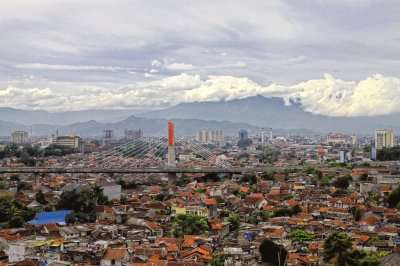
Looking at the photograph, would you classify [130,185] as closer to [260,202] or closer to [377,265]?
[260,202]

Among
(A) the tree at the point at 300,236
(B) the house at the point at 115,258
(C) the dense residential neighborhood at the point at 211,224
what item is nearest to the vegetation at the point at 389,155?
(C) the dense residential neighborhood at the point at 211,224

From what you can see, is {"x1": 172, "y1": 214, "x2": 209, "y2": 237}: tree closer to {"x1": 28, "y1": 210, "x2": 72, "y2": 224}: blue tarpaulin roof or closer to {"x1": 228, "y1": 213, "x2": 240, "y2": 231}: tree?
{"x1": 228, "y1": 213, "x2": 240, "y2": 231}: tree

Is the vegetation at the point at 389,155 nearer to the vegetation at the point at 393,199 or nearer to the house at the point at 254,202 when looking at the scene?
the vegetation at the point at 393,199

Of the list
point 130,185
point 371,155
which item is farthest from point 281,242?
point 371,155

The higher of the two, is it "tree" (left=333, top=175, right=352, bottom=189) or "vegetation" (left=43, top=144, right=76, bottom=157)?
"vegetation" (left=43, top=144, right=76, bottom=157)

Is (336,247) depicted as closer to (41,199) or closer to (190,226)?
(190,226)

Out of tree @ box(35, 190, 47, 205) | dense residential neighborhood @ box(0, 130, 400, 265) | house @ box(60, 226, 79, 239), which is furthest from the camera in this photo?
tree @ box(35, 190, 47, 205)

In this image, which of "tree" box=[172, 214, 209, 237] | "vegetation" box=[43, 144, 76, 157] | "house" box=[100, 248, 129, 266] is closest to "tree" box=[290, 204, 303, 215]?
"tree" box=[172, 214, 209, 237]
